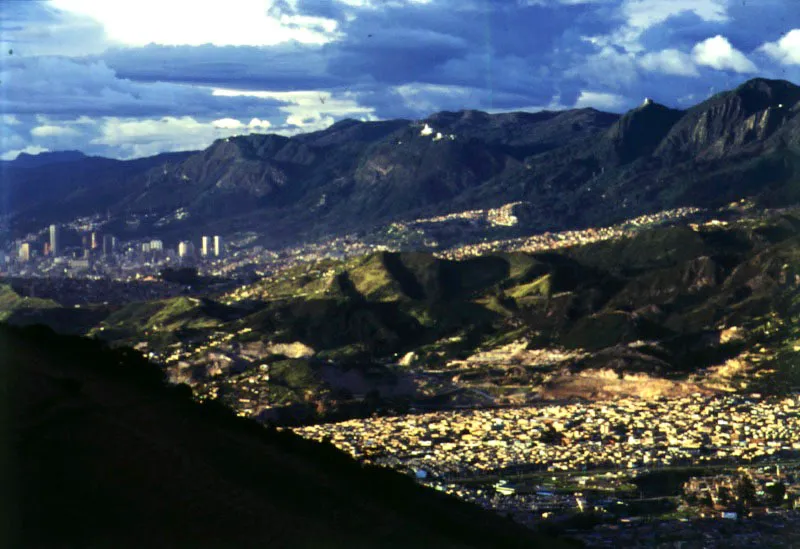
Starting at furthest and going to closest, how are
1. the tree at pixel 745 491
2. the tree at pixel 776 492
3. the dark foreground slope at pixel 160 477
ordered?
the tree at pixel 745 491 → the tree at pixel 776 492 → the dark foreground slope at pixel 160 477

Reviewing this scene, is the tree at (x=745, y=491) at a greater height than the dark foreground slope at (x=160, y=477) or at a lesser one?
lesser

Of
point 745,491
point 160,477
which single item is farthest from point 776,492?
point 160,477

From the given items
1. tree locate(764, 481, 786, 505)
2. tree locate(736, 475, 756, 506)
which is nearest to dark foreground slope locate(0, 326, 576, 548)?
tree locate(736, 475, 756, 506)

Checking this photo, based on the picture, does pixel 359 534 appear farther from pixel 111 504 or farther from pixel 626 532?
pixel 626 532

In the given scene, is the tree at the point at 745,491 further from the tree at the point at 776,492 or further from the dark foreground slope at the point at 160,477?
the dark foreground slope at the point at 160,477

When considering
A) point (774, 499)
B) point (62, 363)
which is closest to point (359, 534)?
point (62, 363)

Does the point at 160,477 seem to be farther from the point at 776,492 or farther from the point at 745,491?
the point at 776,492

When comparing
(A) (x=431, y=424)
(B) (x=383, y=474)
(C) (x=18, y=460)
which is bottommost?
(A) (x=431, y=424)

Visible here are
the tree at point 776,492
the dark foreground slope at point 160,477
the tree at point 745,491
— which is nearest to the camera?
the dark foreground slope at point 160,477

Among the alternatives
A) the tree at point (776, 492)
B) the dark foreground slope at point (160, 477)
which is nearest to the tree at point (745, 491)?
the tree at point (776, 492)
